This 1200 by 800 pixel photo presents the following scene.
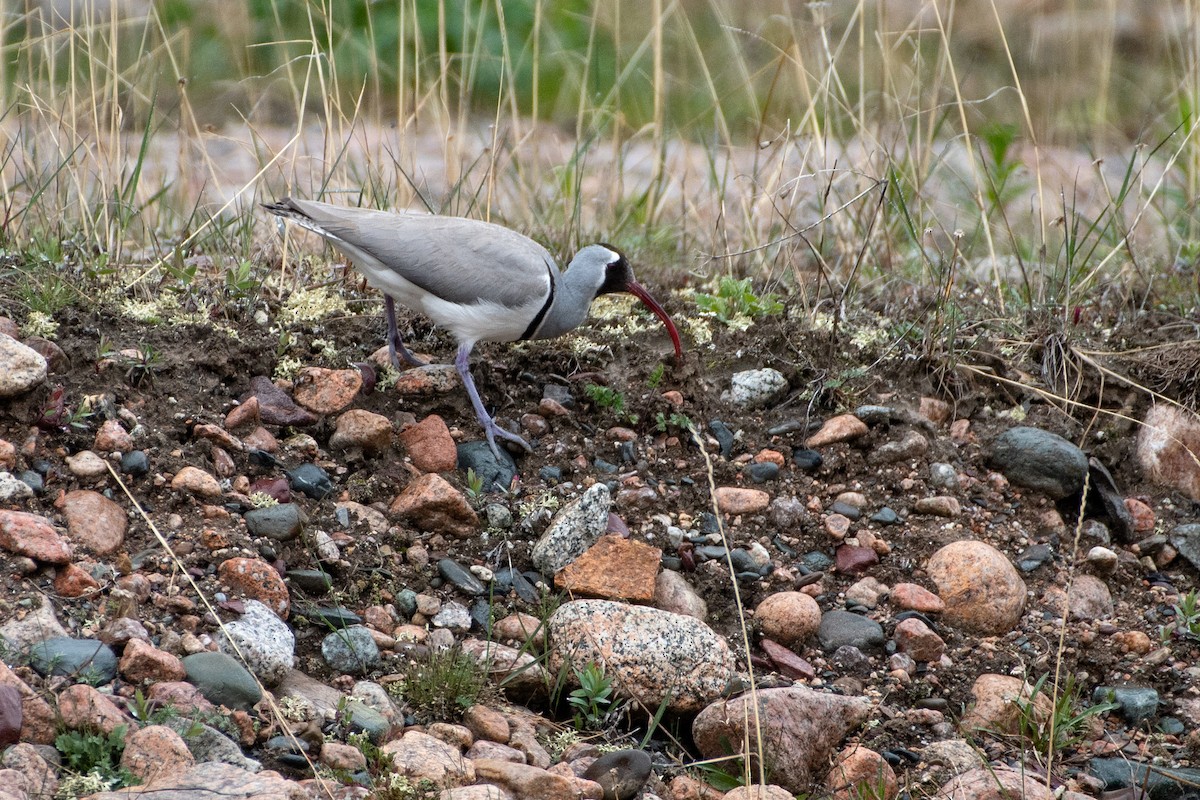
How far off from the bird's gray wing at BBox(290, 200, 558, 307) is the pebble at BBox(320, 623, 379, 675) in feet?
4.89

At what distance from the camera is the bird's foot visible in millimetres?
4407

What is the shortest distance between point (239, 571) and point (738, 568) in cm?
164

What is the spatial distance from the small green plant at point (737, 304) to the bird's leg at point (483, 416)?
1.11 m

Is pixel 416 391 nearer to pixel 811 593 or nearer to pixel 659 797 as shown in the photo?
pixel 811 593

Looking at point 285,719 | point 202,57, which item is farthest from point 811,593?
point 202,57

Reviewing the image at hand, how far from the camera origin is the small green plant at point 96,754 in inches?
109

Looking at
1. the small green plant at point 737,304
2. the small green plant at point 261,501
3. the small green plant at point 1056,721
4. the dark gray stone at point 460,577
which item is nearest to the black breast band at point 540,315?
the small green plant at point 737,304

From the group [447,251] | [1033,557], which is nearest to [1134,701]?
[1033,557]

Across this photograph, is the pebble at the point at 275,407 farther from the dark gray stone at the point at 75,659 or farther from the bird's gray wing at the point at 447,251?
the dark gray stone at the point at 75,659

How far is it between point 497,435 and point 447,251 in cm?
74

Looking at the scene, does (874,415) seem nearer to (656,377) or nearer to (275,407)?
(656,377)

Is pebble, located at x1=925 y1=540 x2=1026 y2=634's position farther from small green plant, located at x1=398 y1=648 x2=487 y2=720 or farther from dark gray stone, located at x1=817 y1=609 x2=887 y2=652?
small green plant, located at x1=398 y1=648 x2=487 y2=720

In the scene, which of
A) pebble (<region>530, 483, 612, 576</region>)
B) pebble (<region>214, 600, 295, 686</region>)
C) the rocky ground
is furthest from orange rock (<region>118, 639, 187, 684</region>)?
pebble (<region>530, 483, 612, 576</region>)

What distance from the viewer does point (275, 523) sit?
12.5 feet
